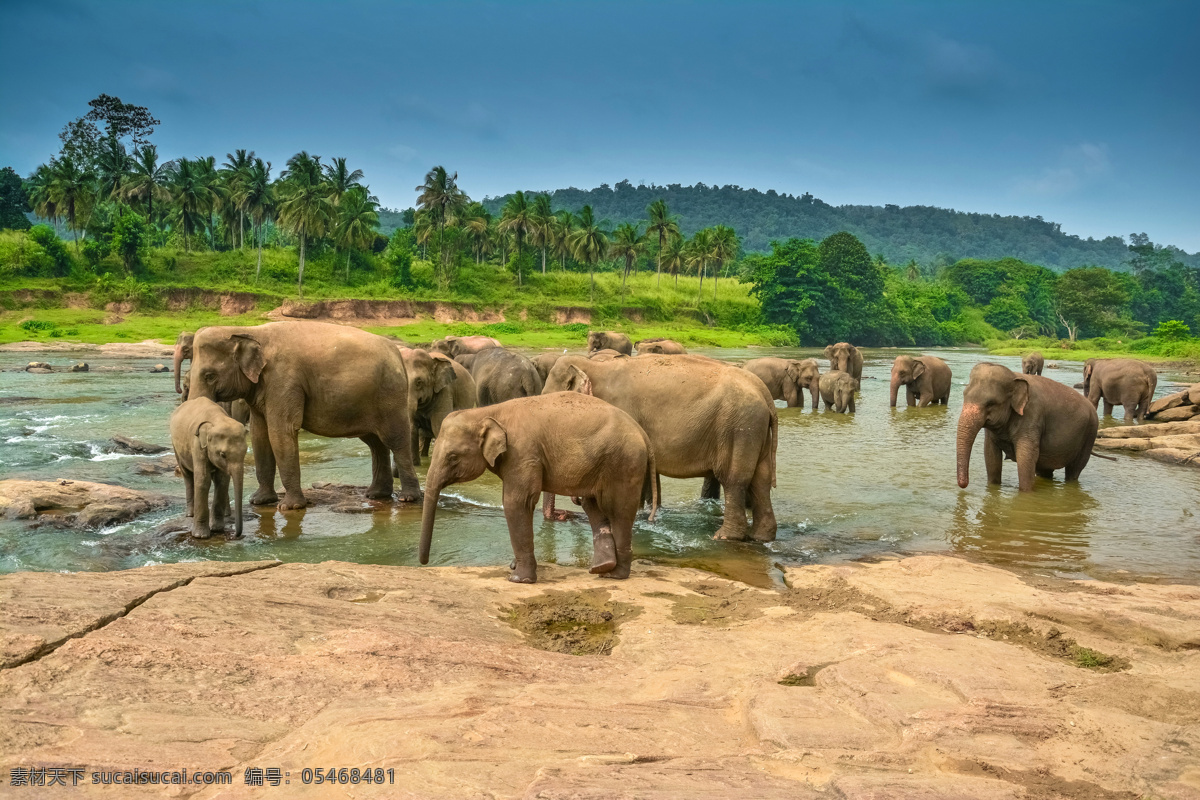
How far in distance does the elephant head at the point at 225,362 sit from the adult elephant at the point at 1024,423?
29.6 feet

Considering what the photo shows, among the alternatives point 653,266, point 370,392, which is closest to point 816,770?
point 370,392

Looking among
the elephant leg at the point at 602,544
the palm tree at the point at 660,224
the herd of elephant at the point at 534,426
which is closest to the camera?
the herd of elephant at the point at 534,426

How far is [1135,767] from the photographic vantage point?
11.8 ft

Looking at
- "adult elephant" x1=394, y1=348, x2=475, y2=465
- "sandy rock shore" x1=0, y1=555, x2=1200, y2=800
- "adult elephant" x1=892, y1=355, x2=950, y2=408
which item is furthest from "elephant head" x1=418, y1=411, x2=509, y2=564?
"adult elephant" x1=892, y1=355, x2=950, y2=408

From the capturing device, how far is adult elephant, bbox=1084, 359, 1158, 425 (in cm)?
2261

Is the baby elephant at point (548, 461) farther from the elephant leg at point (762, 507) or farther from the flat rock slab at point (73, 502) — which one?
the flat rock slab at point (73, 502)

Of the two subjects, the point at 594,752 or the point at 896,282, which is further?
the point at 896,282

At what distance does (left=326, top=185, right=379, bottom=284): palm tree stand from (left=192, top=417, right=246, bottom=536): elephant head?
65927mm

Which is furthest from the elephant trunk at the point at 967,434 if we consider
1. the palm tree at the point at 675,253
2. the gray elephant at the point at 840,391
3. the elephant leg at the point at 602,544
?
the palm tree at the point at 675,253

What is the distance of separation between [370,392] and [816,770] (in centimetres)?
792

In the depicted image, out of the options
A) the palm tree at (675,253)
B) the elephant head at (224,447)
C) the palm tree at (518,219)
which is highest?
the palm tree at (518,219)

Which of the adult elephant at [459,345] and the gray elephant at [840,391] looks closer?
the adult elephant at [459,345]

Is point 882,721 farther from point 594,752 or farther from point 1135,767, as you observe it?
point 594,752

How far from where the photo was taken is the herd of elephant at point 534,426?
728 centimetres
